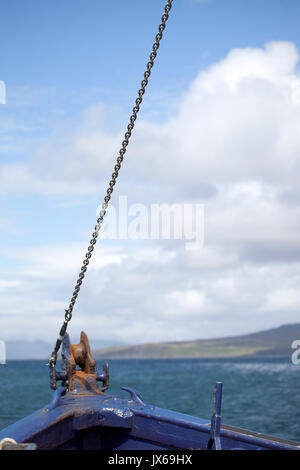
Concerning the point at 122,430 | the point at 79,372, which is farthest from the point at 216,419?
the point at 79,372

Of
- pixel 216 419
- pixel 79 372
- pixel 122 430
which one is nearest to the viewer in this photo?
pixel 216 419

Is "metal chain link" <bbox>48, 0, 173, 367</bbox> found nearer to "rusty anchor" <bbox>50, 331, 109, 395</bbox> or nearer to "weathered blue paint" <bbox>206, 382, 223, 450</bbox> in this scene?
"rusty anchor" <bbox>50, 331, 109, 395</bbox>

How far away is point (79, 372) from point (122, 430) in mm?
1259

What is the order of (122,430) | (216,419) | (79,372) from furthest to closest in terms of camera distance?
(79,372) → (122,430) → (216,419)

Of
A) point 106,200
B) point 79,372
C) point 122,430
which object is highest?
point 106,200

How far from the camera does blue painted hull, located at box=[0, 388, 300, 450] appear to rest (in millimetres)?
6473

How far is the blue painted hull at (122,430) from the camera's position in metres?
6.47

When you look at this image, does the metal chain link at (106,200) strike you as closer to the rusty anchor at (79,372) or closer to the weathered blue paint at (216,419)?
the rusty anchor at (79,372)

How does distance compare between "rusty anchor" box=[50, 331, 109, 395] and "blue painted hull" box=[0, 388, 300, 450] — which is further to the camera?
"rusty anchor" box=[50, 331, 109, 395]

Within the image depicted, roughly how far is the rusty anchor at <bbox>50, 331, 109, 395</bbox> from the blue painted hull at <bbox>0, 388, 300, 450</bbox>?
65 centimetres

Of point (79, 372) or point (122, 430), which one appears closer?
point (122, 430)

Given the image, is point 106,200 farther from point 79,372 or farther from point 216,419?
point 216,419

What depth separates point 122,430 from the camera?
6789 millimetres

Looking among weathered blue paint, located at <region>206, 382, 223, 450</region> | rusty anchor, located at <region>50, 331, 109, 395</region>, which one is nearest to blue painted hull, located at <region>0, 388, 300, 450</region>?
weathered blue paint, located at <region>206, 382, 223, 450</region>
